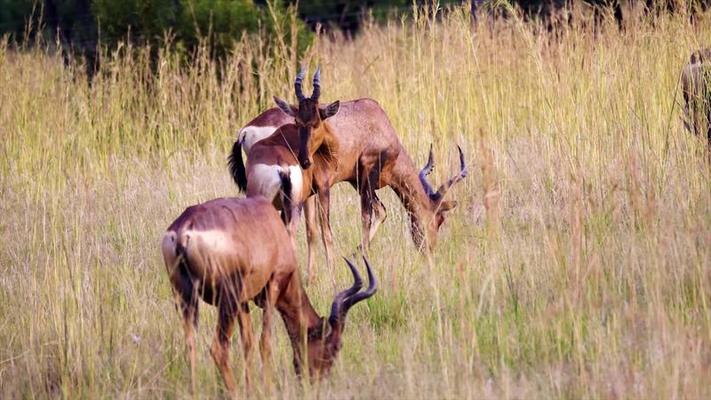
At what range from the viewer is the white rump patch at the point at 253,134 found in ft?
27.2

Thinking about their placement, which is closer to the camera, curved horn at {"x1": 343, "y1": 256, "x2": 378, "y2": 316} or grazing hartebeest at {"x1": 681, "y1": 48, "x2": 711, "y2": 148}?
curved horn at {"x1": 343, "y1": 256, "x2": 378, "y2": 316}

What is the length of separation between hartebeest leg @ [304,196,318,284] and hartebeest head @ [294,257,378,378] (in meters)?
2.03

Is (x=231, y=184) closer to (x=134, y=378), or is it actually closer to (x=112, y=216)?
(x=112, y=216)

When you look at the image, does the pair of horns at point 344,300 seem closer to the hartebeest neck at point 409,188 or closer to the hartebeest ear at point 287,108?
the hartebeest ear at point 287,108

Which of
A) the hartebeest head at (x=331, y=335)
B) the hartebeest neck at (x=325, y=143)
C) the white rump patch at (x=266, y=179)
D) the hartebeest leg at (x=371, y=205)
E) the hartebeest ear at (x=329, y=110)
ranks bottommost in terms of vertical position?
the hartebeest head at (x=331, y=335)

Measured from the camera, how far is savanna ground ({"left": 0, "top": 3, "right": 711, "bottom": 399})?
537 cm

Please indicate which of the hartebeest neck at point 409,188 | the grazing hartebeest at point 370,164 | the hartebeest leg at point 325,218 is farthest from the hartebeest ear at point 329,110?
the hartebeest neck at point 409,188

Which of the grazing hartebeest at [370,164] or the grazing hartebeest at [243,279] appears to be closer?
the grazing hartebeest at [243,279]

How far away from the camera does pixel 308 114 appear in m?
7.69

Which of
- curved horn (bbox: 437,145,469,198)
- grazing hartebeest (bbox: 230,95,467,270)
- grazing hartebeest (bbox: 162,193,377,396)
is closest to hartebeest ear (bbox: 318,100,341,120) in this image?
grazing hartebeest (bbox: 230,95,467,270)

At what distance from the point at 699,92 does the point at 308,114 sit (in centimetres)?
265

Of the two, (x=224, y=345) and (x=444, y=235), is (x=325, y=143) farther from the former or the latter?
(x=224, y=345)

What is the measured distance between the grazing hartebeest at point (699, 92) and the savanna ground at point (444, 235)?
31 centimetres

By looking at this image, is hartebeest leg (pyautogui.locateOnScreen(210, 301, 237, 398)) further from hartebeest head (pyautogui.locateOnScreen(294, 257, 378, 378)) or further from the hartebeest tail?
the hartebeest tail
